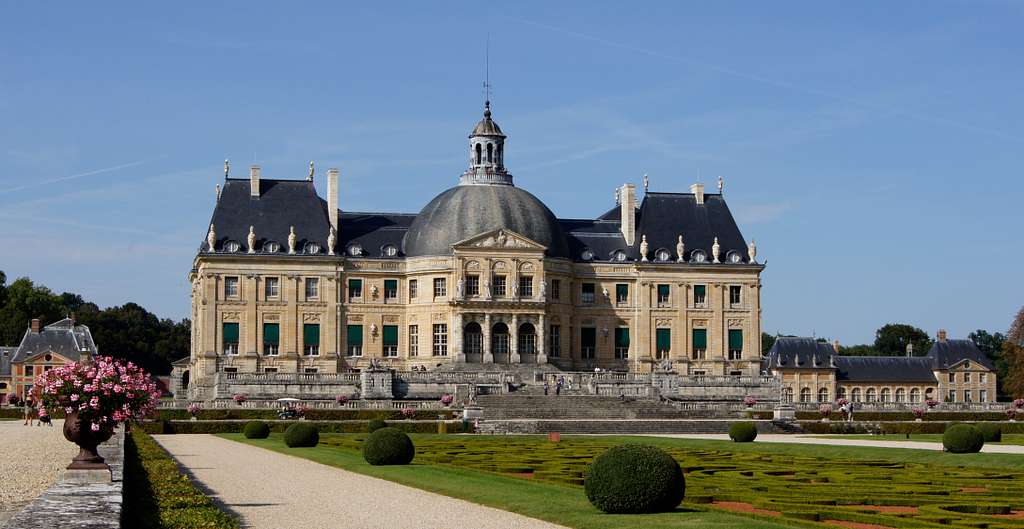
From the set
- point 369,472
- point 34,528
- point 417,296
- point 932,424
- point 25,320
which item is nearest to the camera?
point 34,528

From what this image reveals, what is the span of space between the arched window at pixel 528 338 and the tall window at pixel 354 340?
8173 mm

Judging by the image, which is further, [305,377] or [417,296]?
[417,296]

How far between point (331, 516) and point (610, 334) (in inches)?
2225

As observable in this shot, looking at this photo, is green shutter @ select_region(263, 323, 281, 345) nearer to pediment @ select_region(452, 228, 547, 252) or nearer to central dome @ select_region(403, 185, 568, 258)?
central dome @ select_region(403, 185, 568, 258)

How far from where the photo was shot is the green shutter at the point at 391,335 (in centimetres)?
7500

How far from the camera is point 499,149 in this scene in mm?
77688

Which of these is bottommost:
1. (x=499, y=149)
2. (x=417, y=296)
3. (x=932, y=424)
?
(x=932, y=424)

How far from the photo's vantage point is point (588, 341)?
7694 cm

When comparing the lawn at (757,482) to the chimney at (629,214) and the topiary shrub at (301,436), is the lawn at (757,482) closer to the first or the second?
the topiary shrub at (301,436)

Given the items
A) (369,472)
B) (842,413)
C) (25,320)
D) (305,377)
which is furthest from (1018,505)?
(25,320)

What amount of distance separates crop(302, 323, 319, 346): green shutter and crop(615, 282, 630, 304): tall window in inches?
617

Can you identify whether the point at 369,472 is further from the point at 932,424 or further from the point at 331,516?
the point at 932,424

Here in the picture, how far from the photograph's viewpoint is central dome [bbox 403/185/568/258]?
244 feet

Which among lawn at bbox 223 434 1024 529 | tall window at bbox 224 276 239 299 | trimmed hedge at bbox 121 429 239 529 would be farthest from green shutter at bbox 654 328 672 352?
trimmed hedge at bbox 121 429 239 529
